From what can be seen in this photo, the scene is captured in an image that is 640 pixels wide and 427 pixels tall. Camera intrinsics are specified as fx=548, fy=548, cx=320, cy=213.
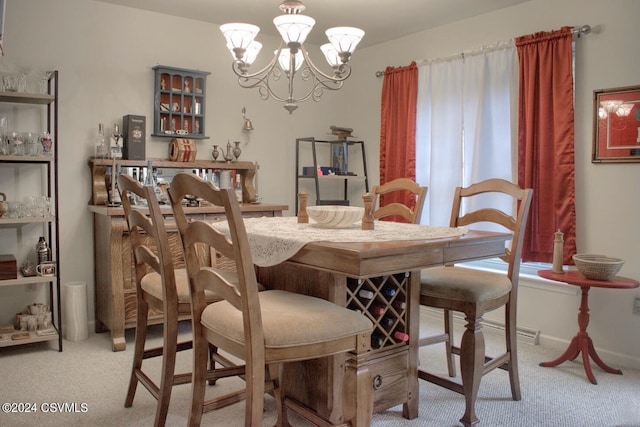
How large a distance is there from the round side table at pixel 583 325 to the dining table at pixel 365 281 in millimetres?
887

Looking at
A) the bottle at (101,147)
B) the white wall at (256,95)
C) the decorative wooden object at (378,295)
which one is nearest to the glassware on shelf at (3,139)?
the white wall at (256,95)

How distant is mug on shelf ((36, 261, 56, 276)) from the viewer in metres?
3.30

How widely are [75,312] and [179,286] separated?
1627 mm

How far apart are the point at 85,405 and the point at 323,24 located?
3045 mm

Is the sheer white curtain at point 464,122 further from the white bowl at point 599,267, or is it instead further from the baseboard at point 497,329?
the white bowl at point 599,267

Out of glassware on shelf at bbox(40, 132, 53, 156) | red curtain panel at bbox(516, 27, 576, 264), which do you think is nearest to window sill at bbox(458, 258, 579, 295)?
Answer: red curtain panel at bbox(516, 27, 576, 264)

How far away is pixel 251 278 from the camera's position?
5.34 feet

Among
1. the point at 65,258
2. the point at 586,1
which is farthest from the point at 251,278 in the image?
the point at 586,1

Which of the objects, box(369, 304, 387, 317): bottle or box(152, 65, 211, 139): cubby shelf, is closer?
box(369, 304, 387, 317): bottle

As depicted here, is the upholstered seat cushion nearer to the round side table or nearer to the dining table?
the dining table

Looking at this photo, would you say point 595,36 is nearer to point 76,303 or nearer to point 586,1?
point 586,1

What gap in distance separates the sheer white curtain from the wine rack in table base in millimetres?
1707

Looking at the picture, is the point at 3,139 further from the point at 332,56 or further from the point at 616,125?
the point at 616,125

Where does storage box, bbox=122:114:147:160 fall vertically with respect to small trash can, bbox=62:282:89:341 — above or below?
above
